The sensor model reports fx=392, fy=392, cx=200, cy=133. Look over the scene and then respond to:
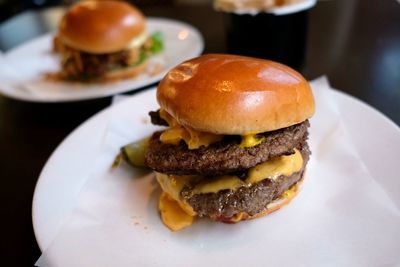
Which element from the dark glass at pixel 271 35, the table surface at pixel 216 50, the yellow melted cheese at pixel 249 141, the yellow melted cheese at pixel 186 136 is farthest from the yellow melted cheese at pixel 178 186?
the dark glass at pixel 271 35

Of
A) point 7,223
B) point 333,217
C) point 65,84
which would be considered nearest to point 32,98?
point 65,84

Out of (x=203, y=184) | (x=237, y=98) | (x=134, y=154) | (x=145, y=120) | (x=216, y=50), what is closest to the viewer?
(x=237, y=98)

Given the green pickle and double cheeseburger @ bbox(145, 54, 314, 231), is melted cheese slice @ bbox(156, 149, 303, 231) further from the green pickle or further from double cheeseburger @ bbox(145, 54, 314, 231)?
the green pickle

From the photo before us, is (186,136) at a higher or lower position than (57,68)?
higher

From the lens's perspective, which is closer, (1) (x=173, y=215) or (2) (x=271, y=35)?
(1) (x=173, y=215)

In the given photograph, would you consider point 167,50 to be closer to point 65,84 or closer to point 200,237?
point 65,84

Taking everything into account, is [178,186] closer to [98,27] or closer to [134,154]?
[134,154]

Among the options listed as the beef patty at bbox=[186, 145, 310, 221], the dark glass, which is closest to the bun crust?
the dark glass

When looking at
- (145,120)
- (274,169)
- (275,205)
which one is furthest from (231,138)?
(145,120)
